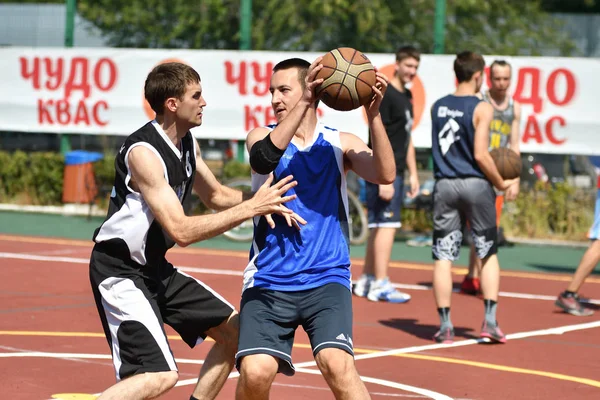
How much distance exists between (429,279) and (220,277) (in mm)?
2423

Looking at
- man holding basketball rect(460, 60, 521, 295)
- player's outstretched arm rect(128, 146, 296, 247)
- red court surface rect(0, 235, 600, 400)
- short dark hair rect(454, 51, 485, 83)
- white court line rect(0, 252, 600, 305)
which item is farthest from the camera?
white court line rect(0, 252, 600, 305)

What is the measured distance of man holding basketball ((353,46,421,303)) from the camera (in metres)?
11.3

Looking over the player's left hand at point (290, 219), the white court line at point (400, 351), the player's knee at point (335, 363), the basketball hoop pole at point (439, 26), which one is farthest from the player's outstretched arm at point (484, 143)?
the basketball hoop pole at point (439, 26)

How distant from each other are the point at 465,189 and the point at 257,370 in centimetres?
422

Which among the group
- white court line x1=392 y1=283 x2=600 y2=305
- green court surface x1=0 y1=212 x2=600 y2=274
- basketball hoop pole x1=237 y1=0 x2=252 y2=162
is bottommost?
green court surface x1=0 y1=212 x2=600 y2=274

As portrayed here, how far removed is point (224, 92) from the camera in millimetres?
18656

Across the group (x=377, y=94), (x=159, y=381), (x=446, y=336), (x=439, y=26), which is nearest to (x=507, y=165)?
(x=446, y=336)

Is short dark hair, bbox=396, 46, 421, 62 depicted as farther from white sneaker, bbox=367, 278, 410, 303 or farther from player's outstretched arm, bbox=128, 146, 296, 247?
player's outstretched arm, bbox=128, 146, 296, 247

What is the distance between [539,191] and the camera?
1717 centimetres

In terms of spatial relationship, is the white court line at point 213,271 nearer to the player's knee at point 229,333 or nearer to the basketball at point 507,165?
the basketball at point 507,165

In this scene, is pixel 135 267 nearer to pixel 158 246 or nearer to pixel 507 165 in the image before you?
pixel 158 246

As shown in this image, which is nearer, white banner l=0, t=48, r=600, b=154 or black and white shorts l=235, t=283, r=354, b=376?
black and white shorts l=235, t=283, r=354, b=376

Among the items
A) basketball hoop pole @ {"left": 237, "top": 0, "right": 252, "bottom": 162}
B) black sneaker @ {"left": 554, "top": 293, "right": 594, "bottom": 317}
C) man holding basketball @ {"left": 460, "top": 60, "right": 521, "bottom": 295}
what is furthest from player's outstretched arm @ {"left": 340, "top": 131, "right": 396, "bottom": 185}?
basketball hoop pole @ {"left": 237, "top": 0, "right": 252, "bottom": 162}

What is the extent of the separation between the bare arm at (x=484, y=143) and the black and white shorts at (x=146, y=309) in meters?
3.60
